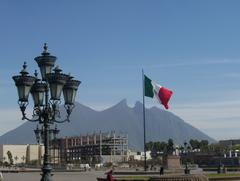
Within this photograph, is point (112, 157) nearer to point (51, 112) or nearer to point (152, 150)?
point (152, 150)

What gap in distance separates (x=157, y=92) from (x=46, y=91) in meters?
25.4

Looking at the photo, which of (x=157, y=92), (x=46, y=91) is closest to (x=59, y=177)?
(x=157, y=92)

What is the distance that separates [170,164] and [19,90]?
41.1m

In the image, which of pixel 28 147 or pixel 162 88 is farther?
pixel 28 147

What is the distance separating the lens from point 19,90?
51.4 ft

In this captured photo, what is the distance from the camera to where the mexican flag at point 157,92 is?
39.5 m

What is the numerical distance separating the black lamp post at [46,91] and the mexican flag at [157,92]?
22576 millimetres

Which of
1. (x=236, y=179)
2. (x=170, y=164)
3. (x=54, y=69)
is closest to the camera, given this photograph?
(x=54, y=69)

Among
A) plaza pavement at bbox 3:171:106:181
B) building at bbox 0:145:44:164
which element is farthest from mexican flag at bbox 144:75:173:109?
building at bbox 0:145:44:164

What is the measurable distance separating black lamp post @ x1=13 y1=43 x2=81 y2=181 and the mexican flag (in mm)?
22576

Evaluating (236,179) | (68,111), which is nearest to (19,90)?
(68,111)

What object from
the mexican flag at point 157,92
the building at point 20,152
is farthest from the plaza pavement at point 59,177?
the building at point 20,152

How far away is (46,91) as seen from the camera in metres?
16.2

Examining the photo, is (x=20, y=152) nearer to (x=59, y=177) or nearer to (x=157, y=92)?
(x=59, y=177)
